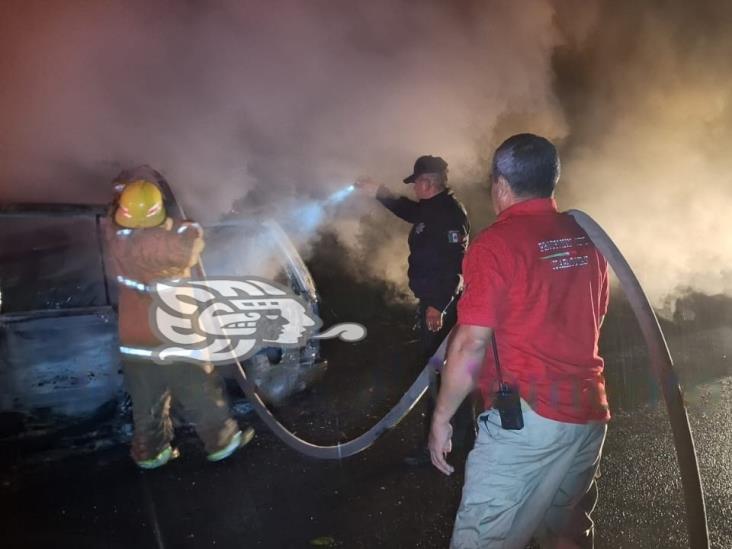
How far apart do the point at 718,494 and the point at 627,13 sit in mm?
8818

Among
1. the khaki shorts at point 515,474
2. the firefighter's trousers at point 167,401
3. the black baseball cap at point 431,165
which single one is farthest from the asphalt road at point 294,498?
the black baseball cap at point 431,165

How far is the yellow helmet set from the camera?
3.12 m

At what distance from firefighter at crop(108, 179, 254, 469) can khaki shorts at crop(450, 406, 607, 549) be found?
6.71ft

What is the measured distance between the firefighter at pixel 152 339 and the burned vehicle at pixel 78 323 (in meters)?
0.35

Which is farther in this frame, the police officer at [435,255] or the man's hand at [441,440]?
the police officer at [435,255]

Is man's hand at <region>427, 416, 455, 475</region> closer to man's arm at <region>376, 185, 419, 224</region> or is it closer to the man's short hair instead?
the man's short hair

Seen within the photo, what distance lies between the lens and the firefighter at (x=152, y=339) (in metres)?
3.13

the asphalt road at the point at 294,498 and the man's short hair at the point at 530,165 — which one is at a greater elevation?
the man's short hair at the point at 530,165

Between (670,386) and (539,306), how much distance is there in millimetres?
678

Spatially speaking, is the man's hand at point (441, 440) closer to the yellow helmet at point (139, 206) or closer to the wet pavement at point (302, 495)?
the wet pavement at point (302, 495)

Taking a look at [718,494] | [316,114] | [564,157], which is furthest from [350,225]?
[718,494]

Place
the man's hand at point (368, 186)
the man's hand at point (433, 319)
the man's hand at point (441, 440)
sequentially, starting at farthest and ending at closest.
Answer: the man's hand at point (368, 186) → the man's hand at point (433, 319) → the man's hand at point (441, 440)

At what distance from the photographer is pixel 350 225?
31.2ft

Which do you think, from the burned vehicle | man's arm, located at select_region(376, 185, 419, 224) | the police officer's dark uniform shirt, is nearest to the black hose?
the police officer's dark uniform shirt
